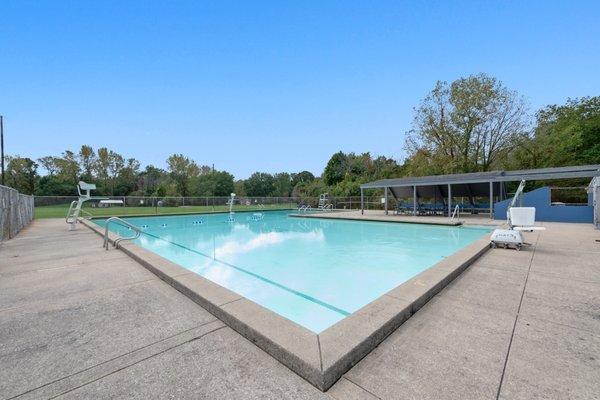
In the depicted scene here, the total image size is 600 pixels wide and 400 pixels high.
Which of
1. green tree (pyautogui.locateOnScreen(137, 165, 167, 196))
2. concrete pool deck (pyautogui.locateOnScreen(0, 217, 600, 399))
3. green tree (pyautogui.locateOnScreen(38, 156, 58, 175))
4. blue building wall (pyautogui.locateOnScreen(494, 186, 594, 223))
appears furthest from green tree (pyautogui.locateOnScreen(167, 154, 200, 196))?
concrete pool deck (pyautogui.locateOnScreen(0, 217, 600, 399))

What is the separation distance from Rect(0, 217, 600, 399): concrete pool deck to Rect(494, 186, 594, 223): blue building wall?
996cm

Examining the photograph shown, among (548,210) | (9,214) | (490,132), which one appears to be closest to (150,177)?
(9,214)

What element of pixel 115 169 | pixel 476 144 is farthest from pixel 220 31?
pixel 115 169

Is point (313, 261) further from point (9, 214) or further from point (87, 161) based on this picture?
point (87, 161)

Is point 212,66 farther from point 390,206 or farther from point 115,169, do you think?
point 115,169

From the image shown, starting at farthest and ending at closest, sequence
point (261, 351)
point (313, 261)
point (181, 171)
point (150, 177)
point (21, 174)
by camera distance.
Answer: point (150, 177)
point (181, 171)
point (21, 174)
point (313, 261)
point (261, 351)

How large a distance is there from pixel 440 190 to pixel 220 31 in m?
15.2

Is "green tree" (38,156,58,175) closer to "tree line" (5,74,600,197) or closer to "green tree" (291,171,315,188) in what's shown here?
"green tree" (291,171,315,188)

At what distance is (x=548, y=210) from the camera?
1128 cm

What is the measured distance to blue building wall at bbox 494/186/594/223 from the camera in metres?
10.4

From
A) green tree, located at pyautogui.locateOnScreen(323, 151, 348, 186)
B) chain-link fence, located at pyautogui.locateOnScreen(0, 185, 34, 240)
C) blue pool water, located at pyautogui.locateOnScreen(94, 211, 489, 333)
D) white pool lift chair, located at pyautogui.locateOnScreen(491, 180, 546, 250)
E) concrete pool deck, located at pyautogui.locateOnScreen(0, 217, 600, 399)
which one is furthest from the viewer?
green tree, located at pyautogui.locateOnScreen(323, 151, 348, 186)

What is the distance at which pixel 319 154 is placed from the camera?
46562mm

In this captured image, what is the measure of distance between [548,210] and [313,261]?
37.0 feet

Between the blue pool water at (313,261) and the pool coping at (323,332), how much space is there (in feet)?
Answer: 3.71
